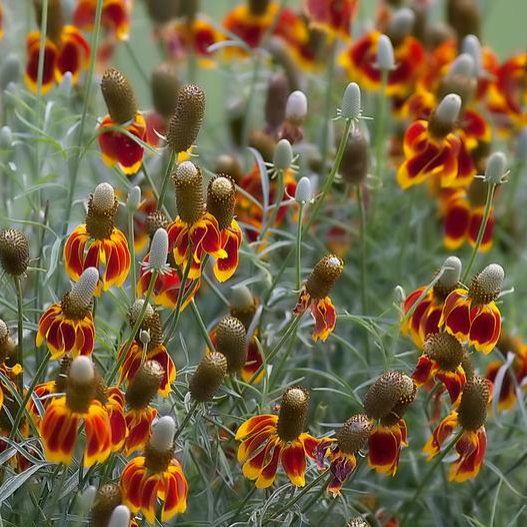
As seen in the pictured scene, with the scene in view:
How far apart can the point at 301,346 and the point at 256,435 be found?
415 mm

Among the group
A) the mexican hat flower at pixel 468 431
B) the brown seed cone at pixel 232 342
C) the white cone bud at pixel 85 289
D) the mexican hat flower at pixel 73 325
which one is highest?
the white cone bud at pixel 85 289

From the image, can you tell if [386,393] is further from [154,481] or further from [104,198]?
[104,198]

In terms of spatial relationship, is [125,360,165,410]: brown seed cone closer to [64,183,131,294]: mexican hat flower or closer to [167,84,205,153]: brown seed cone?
[64,183,131,294]: mexican hat flower

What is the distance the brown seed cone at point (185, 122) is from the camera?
3.81 feet

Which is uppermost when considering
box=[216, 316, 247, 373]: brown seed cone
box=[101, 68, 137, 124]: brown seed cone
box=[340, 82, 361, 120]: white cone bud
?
box=[340, 82, 361, 120]: white cone bud

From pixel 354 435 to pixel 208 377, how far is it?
153 millimetres

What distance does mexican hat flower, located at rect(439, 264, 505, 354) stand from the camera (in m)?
1.18

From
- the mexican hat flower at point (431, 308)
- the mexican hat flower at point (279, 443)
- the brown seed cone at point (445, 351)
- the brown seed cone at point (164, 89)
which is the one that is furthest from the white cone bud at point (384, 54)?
the mexican hat flower at point (279, 443)

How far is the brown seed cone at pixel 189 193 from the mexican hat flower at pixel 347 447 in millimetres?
265

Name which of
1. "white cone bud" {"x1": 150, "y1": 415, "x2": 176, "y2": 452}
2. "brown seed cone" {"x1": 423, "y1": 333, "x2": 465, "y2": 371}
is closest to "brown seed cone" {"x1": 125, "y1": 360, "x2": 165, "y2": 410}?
"white cone bud" {"x1": 150, "y1": 415, "x2": 176, "y2": 452}

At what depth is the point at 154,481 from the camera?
1.00 metres

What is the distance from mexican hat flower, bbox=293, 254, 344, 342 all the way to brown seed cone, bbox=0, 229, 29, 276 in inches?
11.7

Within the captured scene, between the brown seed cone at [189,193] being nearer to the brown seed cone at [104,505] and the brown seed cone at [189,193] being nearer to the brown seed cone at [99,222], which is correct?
the brown seed cone at [99,222]

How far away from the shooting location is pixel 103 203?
1108 mm
